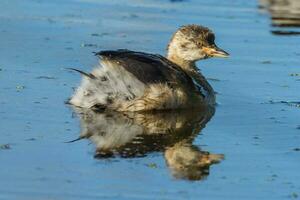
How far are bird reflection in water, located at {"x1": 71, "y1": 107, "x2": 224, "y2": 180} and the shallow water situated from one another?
0.08 metres

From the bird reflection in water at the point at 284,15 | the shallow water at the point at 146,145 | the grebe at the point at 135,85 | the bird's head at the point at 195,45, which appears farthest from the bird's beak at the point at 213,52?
the bird reflection in water at the point at 284,15

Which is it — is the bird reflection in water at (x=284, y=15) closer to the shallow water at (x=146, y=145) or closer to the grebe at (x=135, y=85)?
the shallow water at (x=146, y=145)

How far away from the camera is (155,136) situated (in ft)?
31.0

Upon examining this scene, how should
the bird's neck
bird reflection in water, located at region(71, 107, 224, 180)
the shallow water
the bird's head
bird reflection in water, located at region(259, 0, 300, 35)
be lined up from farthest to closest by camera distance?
bird reflection in water, located at region(259, 0, 300, 35), the bird's head, the bird's neck, bird reflection in water, located at region(71, 107, 224, 180), the shallow water

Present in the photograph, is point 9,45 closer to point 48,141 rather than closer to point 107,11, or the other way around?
point 107,11

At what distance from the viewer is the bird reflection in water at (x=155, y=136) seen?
8477 mm

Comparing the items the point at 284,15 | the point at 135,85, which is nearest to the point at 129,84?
the point at 135,85

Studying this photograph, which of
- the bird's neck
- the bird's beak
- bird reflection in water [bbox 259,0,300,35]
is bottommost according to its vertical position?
bird reflection in water [bbox 259,0,300,35]

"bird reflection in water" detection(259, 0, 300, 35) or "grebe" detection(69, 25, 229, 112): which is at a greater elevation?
"grebe" detection(69, 25, 229, 112)

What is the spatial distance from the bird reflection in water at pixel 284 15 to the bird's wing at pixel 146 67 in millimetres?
4465

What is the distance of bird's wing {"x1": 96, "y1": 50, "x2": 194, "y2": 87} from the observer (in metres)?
10.3

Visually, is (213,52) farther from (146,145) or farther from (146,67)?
(146,145)

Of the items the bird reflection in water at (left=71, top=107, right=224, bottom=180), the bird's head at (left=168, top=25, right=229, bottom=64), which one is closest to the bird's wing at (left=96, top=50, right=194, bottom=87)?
the bird reflection in water at (left=71, top=107, right=224, bottom=180)

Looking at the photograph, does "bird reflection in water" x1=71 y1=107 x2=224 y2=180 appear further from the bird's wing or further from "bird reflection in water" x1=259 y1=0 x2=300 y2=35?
"bird reflection in water" x1=259 y1=0 x2=300 y2=35
